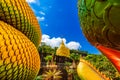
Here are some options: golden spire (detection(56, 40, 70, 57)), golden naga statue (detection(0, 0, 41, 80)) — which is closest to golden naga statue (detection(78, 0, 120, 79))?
golden naga statue (detection(0, 0, 41, 80))

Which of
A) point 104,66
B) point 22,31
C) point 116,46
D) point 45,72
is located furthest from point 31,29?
point 104,66

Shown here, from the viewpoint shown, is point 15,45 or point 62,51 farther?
point 62,51

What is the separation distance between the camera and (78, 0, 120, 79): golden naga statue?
344 mm

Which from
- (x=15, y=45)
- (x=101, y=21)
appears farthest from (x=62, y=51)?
(x=101, y=21)

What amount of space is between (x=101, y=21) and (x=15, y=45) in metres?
0.84

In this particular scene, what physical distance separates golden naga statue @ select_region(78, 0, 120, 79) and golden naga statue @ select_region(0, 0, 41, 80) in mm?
760

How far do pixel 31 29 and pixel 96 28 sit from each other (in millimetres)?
1089

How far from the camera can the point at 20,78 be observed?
124cm

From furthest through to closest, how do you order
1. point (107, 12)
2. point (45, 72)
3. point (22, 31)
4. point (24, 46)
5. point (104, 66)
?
point (104, 66)
point (45, 72)
point (22, 31)
point (24, 46)
point (107, 12)

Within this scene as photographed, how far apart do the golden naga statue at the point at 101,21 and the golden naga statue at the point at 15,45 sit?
76 cm

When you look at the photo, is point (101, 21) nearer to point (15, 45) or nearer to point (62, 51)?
point (15, 45)

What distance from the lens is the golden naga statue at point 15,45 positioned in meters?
1.18

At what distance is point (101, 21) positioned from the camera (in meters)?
0.38

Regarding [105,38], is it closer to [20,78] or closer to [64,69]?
[20,78]
